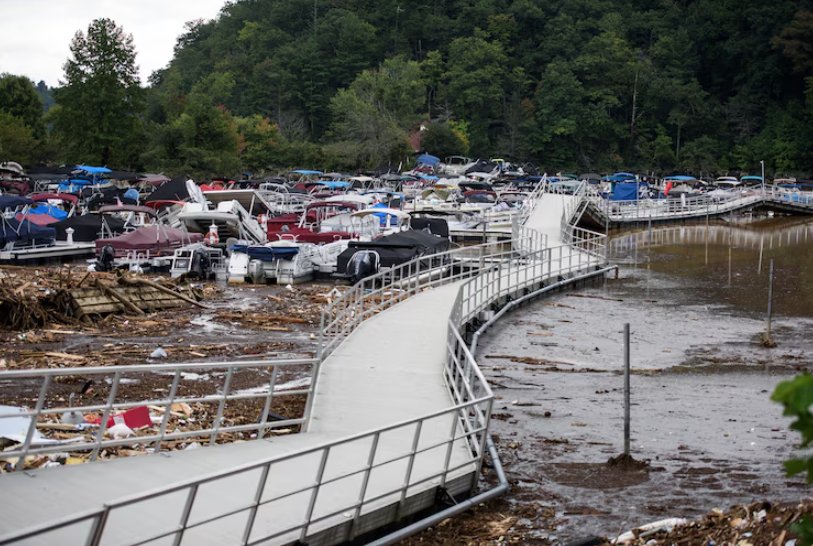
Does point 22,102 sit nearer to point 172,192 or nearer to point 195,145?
point 195,145

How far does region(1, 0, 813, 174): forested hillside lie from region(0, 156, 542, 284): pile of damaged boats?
29.2m

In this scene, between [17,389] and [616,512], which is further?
[17,389]

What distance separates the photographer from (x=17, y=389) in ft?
56.0

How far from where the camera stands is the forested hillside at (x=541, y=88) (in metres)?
102

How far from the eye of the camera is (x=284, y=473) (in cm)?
1056

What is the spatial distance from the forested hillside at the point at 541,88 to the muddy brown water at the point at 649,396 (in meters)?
56.1

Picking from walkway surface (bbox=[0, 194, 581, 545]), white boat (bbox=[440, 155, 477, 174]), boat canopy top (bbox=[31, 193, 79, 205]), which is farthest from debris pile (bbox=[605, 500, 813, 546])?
white boat (bbox=[440, 155, 477, 174])

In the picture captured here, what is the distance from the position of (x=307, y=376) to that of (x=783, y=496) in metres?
9.92

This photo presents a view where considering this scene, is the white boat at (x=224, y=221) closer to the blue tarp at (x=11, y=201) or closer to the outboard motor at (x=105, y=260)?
the outboard motor at (x=105, y=260)

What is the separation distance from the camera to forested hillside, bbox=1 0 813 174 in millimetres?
102250

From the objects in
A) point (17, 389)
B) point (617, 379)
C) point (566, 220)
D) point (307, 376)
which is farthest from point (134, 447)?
point (566, 220)

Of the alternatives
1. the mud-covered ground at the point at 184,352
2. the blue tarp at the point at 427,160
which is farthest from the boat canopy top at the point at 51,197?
the blue tarp at the point at 427,160

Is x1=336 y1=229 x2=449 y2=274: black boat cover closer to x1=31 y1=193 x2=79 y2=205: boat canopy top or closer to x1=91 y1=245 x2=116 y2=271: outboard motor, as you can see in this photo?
x1=91 y1=245 x2=116 y2=271: outboard motor

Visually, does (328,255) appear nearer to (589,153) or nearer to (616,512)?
(616,512)
